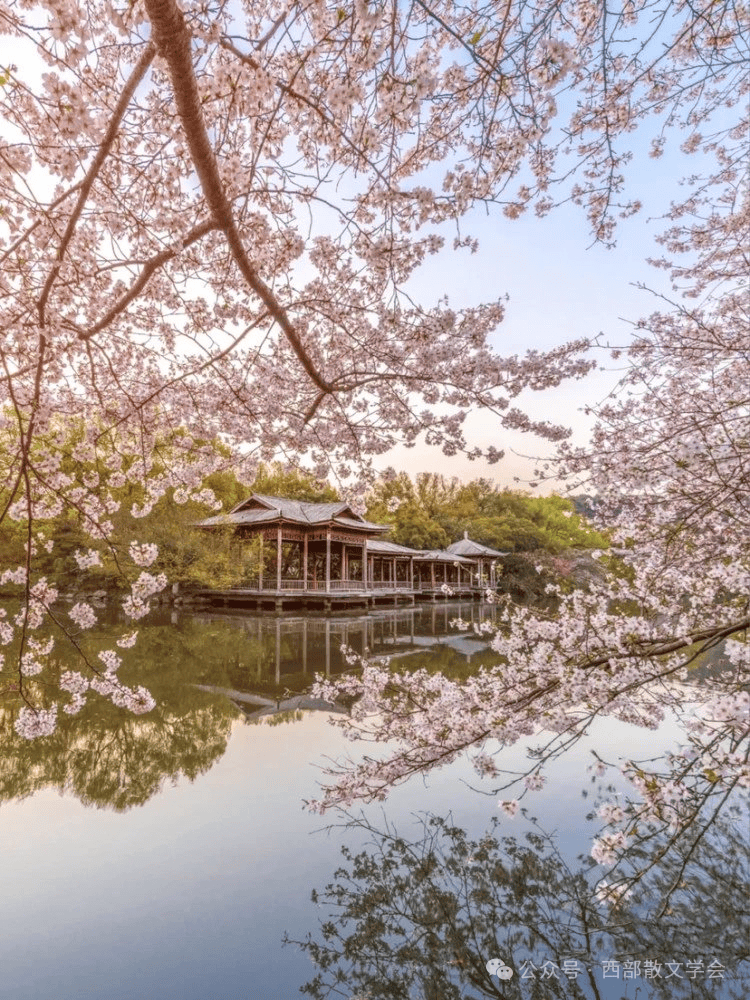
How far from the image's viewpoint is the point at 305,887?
307 cm

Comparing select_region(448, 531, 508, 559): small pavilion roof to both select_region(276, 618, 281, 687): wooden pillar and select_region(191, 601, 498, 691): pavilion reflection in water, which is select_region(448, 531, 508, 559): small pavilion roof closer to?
select_region(191, 601, 498, 691): pavilion reflection in water

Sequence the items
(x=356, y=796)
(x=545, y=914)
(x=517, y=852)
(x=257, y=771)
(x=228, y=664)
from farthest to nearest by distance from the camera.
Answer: (x=228, y=664)
(x=257, y=771)
(x=517, y=852)
(x=356, y=796)
(x=545, y=914)

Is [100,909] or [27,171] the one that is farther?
[100,909]

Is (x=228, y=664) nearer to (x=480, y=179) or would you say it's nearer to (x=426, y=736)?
(x=426, y=736)

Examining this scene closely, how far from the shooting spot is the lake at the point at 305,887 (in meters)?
2.37

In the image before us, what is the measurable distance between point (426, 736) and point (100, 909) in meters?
2.07

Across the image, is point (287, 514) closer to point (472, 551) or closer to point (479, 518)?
point (472, 551)

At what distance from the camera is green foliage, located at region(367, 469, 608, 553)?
30250mm

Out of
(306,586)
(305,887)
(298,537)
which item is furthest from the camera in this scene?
(298,537)

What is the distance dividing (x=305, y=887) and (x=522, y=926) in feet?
4.18

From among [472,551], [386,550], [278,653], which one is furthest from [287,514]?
[472,551]

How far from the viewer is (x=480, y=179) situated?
281 centimetres

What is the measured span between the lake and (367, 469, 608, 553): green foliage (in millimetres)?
22486

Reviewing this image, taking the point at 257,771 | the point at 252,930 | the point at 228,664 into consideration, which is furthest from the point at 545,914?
the point at 228,664
